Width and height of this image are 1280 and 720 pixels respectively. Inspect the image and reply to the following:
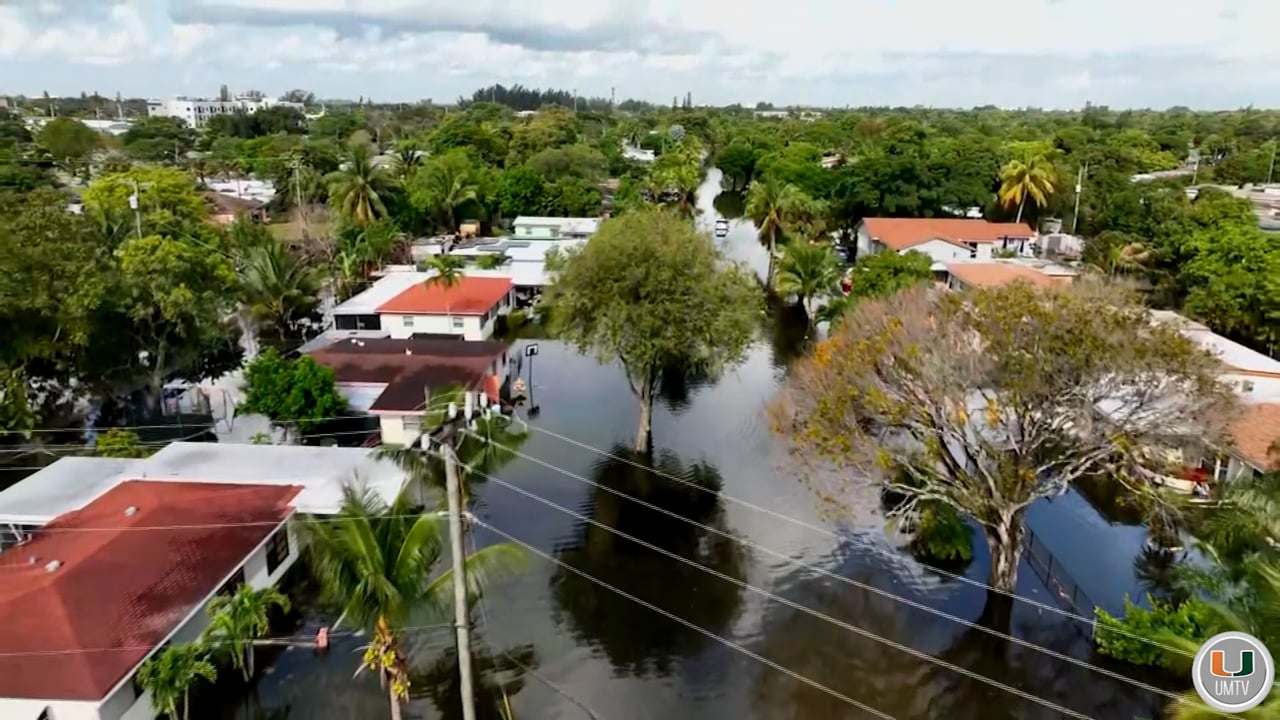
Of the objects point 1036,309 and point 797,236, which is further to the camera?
Result: point 797,236

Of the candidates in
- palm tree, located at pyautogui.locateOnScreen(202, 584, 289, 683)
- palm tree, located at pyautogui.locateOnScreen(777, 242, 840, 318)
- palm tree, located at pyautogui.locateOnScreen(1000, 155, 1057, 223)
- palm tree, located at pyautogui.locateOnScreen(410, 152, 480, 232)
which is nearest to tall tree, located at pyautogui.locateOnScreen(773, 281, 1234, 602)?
palm tree, located at pyautogui.locateOnScreen(202, 584, 289, 683)


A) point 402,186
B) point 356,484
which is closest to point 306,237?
point 402,186

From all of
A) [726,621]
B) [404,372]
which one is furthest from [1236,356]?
[404,372]

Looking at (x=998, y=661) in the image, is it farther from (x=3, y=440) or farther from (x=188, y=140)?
(x=188, y=140)

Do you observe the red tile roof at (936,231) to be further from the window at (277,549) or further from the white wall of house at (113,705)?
the white wall of house at (113,705)

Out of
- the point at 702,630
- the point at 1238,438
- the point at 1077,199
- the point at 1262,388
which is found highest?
the point at 1077,199

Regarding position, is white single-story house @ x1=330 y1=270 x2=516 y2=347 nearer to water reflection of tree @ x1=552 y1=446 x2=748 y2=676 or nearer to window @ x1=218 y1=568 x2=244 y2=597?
water reflection of tree @ x1=552 y1=446 x2=748 y2=676

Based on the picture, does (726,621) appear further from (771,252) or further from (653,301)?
(771,252)
